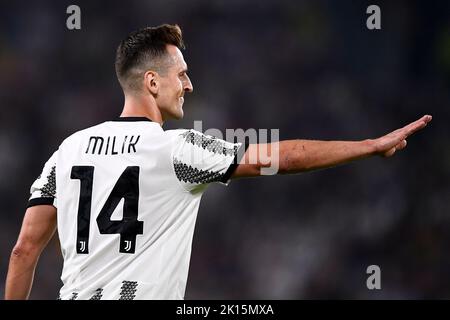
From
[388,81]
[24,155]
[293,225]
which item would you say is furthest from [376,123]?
[24,155]

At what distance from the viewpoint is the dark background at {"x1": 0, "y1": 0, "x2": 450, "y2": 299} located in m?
7.91

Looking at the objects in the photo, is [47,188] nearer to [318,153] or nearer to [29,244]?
[29,244]

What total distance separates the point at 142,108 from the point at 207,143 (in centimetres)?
43

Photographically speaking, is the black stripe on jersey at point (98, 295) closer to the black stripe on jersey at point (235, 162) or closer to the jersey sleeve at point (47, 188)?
the jersey sleeve at point (47, 188)

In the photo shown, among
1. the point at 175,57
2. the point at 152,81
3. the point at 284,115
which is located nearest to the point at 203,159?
the point at 152,81

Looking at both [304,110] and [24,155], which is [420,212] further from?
[24,155]

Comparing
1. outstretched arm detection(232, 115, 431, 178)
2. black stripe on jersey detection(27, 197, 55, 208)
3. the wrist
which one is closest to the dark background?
black stripe on jersey detection(27, 197, 55, 208)

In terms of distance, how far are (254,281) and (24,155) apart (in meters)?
2.85

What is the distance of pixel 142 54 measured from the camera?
135 inches

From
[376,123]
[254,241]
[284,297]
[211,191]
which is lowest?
[284,297]

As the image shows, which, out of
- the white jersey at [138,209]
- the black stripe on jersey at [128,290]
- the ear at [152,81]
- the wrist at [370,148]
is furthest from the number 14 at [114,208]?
the wrist at [370,148]

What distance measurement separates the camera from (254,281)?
783 cm
